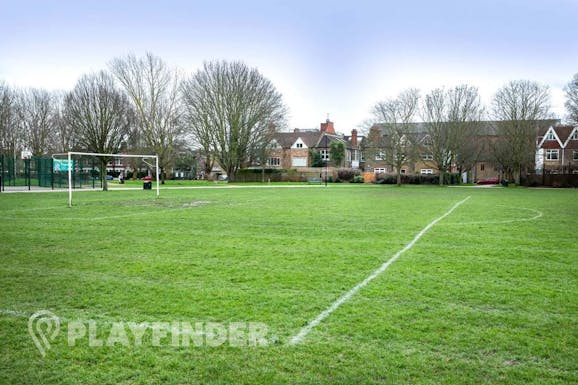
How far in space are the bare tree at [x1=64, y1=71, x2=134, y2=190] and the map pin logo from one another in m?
36.9

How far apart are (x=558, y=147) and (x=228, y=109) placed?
54.0 meters

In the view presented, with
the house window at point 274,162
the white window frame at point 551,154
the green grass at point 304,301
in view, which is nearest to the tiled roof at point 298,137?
the house window at point 274,162

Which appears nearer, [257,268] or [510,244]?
[257,268]

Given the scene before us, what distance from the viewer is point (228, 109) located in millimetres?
58750

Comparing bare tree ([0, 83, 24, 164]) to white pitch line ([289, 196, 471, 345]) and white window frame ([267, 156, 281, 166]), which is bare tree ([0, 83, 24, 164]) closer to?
white window frame ([267, 156, 281, 166])

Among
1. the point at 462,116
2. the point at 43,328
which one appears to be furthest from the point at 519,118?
the point at 43,328

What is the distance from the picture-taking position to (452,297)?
6.50 meters

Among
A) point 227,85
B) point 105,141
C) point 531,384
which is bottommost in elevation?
point 531,384

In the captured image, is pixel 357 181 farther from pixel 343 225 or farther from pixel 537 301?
pixel 537 301

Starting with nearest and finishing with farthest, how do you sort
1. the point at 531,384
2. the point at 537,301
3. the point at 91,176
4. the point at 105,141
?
1. the point at 531,384
2. the point at 537,301
3. the point at 105,141
4. the point at 91,176

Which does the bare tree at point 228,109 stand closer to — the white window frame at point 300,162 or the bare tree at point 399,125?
the bare tree at point 399,125

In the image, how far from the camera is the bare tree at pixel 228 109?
5853cm

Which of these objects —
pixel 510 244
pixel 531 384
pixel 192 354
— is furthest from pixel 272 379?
pixel 510 244

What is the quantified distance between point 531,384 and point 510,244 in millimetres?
7768
